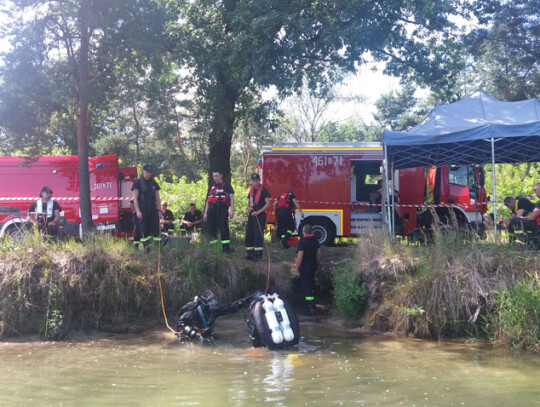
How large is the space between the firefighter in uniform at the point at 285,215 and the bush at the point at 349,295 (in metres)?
2.74

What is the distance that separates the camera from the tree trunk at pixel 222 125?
13.5 metres

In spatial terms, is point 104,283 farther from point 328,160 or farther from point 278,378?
point 328,160

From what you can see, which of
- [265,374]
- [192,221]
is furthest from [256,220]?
[265,374]

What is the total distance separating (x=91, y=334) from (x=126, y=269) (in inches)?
47.7

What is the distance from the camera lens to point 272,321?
26.3 feet

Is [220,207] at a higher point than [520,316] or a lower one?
higher

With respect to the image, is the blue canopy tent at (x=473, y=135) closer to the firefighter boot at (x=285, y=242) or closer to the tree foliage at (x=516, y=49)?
the firefighter boot at (x=285, y=242)

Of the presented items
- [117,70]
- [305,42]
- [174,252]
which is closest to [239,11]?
[305,42]

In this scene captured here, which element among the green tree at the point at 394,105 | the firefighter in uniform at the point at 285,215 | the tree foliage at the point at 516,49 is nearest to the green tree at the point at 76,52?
the firefighter in uniform at the point at 285,215

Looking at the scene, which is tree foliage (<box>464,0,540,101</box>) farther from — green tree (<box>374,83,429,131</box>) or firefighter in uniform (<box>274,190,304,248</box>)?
green tree (<box>374,83,429,131</box>)

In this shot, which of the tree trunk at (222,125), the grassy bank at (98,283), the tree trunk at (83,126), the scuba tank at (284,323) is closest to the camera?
the scuba tank at (284,323)

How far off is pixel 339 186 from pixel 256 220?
4.19 metres

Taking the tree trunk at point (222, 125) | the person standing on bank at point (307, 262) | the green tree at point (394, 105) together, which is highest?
the green tree at point (394, 105)

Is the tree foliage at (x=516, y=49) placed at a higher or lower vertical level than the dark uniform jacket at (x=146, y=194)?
higher
